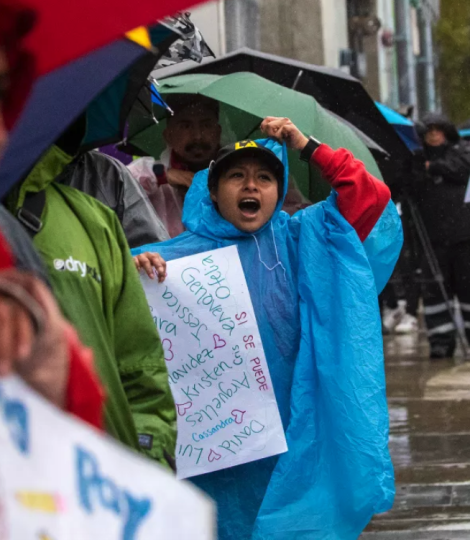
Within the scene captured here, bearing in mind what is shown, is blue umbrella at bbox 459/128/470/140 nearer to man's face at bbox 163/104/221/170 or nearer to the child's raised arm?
man's face at bbox 163/104/221/170

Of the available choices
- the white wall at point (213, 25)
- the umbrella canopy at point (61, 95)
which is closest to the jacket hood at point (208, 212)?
the umbrella canopy at point (61, 95)

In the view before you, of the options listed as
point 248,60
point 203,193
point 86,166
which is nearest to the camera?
point 86,166

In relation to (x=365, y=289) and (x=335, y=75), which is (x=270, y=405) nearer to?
(x=365, y=289)

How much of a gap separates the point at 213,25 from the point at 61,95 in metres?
13.1

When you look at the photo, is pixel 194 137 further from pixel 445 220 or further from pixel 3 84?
pixel 445 220

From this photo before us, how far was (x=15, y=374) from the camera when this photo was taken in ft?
5.77

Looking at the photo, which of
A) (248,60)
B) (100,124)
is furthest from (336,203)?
(248,60)

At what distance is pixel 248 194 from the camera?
4840mm

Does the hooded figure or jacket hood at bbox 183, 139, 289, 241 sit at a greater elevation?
jacket hood at bbox 183, 139, 289, 241

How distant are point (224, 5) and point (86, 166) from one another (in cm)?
1209

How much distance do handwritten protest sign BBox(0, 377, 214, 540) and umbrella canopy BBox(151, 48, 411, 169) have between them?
682 centimetres

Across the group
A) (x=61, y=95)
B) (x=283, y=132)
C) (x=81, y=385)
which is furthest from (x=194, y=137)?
(x=81, y=385)

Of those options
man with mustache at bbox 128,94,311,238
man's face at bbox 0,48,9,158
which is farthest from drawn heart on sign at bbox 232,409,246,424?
man's face at bbox 0,48,9,158

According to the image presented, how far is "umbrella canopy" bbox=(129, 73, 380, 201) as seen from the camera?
6285 mm
